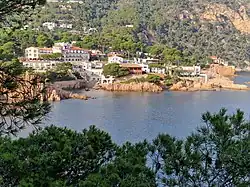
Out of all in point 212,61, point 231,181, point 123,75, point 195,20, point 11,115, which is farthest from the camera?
point 195,20

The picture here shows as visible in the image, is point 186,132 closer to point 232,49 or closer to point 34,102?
point 34,102

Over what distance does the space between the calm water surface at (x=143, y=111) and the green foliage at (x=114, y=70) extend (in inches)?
77.2

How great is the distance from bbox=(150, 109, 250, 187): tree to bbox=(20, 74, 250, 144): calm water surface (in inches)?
224

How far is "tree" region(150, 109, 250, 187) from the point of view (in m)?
2.82

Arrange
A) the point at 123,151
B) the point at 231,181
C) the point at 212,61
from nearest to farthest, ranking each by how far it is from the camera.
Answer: the point at 231,181, the point at 123,151, the point at 212,61

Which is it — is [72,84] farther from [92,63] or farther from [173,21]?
[173,21]

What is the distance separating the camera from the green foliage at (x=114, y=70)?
19438 mm

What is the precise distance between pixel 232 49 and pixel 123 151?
31.7 metres

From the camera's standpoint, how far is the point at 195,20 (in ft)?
127

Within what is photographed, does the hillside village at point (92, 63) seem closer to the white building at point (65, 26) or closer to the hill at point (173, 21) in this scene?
the hill at point (173, 21)

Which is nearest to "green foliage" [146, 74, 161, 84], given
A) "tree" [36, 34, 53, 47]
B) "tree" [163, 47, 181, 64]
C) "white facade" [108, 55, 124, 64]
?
"white facade" [108, 55, 124, 64]

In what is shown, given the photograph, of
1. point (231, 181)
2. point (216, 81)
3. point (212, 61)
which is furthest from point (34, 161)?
point (212, 61)

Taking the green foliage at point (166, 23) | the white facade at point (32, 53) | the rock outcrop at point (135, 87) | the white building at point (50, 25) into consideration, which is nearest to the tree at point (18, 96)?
the rock outcrop at point (135, 87)

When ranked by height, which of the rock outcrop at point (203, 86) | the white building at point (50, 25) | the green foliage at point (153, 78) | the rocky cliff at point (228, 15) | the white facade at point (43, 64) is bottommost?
the rock outcrop at point (203, 86)
